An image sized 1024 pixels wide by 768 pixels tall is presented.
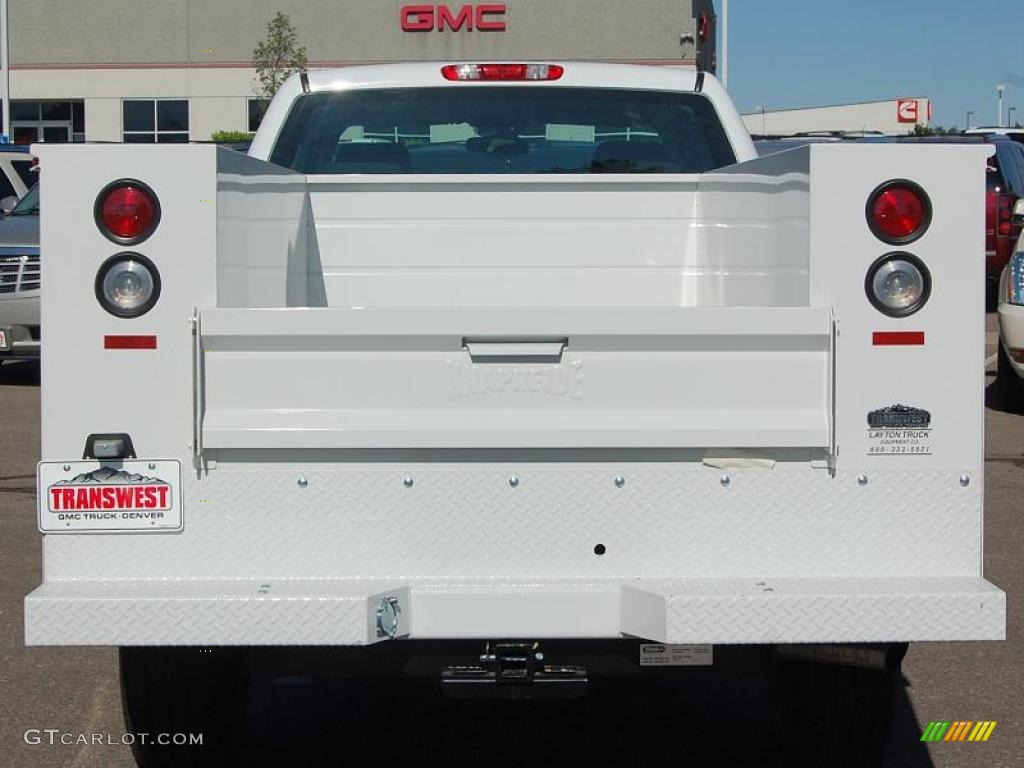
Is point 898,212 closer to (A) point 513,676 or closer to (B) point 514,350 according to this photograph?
(B) point 514,350

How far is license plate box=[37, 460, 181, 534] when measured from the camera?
3801 mm

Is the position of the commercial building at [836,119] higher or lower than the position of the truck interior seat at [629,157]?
higher

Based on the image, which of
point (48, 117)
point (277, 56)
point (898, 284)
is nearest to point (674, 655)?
point (898, 284)

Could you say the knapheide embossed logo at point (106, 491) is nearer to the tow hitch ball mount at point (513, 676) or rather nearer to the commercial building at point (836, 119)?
the tow hitch ball mount at point (513, 676)

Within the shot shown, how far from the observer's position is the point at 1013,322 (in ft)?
39.4

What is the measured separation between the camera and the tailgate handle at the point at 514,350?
12.7ft

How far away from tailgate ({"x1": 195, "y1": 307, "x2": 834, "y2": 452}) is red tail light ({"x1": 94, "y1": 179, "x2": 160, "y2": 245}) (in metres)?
0.26

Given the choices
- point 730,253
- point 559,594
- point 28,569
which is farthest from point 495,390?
point 28,569

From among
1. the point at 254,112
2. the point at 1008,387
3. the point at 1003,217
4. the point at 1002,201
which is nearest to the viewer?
the point at 1008,387

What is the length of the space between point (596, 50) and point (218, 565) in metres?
43.7

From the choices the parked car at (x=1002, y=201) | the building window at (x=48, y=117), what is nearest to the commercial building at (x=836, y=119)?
the building window at (x=48, y=117)

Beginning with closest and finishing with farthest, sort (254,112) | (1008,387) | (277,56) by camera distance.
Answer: (1008,387) → (277,56) → (254,112)

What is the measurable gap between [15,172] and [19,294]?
4.32m

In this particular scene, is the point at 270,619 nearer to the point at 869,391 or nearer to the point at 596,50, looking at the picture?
the point at 869,391
